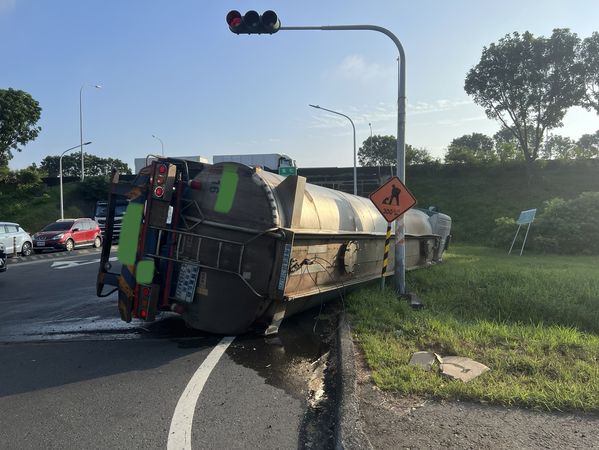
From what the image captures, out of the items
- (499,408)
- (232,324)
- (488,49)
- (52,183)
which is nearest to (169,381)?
(232,324)

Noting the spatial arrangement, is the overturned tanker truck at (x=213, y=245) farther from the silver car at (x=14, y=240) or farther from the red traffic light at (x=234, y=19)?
the silver car at (x=14, y=240)

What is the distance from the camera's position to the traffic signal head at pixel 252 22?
8992 mm

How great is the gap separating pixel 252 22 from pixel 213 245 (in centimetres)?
493

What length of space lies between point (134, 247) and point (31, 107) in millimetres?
43622

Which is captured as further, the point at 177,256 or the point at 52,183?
the point at 52,183

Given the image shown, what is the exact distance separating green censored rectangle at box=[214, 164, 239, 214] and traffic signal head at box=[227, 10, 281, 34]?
381cm

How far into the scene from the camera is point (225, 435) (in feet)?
12.8

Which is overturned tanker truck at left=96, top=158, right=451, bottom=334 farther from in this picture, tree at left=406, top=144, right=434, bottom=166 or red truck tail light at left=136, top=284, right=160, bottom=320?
tree at left=406, top=144, right=434, bottom=166

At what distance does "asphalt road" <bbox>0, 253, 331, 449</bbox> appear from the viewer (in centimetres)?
392

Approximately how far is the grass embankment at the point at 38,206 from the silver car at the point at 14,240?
19536 mm

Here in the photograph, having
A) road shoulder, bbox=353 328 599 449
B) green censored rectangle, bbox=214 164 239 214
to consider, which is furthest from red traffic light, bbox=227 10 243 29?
road shoulder, bbox=353 328 599 449

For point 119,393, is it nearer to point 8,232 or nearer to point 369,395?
point 369,395

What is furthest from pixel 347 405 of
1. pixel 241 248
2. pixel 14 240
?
pixel 14 240

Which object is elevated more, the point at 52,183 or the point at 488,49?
the point at 488,49
